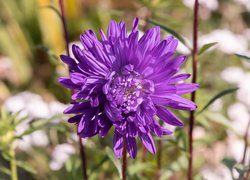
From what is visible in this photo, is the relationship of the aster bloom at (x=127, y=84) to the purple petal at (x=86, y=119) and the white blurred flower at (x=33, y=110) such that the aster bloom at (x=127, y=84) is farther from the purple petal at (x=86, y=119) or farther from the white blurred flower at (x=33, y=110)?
the white blurred flower at (x=33, y=110)

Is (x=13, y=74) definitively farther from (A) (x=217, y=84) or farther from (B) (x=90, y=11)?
(A) (x=217, y=84)

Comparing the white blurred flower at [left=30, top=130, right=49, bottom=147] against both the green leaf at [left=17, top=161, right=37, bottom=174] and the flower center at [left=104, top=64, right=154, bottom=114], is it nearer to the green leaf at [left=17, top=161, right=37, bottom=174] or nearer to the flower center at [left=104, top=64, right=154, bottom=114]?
the green leaf at [left=17, top=161, right=37, bottom=174]

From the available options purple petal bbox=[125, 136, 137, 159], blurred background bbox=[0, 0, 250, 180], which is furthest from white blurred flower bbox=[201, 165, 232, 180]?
purple petal bbox=[125, 136, 137, 159]

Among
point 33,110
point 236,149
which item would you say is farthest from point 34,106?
point 236,149

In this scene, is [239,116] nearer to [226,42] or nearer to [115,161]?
[226,42]

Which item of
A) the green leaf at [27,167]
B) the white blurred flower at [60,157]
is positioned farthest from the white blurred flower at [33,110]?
the green leaf at [27,167]

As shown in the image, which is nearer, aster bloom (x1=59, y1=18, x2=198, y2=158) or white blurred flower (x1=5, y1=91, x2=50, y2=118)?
aster bloom (x1=59, y1=18, x2=198, y2=158)

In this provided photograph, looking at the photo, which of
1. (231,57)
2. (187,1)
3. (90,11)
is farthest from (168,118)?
(90,11)

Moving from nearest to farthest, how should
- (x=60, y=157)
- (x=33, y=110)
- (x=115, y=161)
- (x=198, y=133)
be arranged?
(x=115, y=161), (x=60, y=157), (x=33, y=110), (x=198, y=133)
